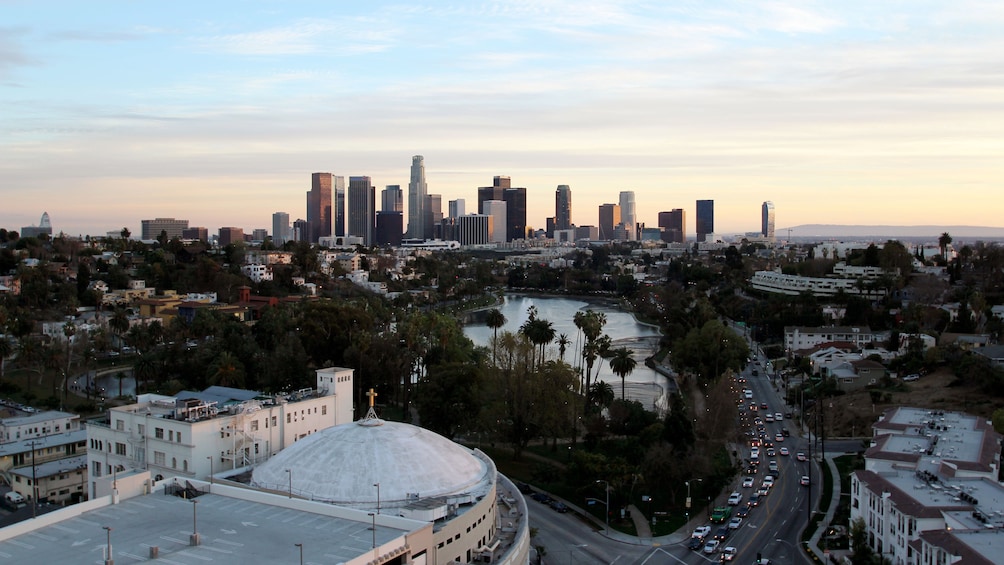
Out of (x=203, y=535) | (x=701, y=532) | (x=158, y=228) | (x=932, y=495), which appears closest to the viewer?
(x=203, y=535)

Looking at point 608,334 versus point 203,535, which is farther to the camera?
point 608,334

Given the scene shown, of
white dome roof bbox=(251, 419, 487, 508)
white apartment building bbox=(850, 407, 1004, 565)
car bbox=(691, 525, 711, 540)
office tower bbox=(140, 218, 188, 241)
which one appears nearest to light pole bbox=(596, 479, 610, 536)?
car bbox=(691, 525, 711, 540)

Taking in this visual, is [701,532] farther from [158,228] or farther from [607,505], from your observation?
[158,228]

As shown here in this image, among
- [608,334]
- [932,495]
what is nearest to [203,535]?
[932,495]

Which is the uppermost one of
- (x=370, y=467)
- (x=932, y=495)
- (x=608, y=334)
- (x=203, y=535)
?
(x=370, y=467)

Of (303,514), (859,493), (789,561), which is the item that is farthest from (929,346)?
(303,514)
